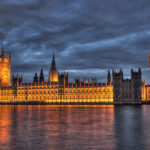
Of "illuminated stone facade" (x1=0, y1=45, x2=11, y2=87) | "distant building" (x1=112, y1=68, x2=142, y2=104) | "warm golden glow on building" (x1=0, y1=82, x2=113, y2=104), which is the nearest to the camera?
"distant building" (x1=112, y1=68, x2=142, y2=104)

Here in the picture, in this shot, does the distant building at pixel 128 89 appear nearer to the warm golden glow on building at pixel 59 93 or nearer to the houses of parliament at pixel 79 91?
the houses of parliament at pixel 79 91

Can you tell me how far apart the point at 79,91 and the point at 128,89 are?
88.1ft

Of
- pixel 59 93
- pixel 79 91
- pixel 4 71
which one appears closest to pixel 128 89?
pixel 79 91

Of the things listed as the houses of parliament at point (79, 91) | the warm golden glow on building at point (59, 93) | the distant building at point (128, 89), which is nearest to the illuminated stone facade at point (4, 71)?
the houses of parliament at point (79, 91)

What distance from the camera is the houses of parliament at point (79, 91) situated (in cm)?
10894

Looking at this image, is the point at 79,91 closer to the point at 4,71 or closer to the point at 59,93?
the point at 59,93

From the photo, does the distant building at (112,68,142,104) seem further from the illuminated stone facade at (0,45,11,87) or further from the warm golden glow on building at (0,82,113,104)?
the illuminated stone facade at (0,45,11,87)

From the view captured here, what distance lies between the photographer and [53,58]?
166 meters

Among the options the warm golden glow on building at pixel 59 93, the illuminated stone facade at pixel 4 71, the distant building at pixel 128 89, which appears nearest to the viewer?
the distant building at pixel 128 89

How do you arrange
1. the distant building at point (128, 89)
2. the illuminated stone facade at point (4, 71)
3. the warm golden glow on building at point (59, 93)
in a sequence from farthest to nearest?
1. the illuminated stone facade at point (4, 71)
2. the warm golden glow on building at point (59, 93)
3. the distant building at point (128, 89)

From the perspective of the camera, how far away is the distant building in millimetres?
106625

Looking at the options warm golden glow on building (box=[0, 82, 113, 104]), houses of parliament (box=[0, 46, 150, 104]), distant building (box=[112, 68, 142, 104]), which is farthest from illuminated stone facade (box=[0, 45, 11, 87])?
distant building (box=[112, 68, 142, 104])

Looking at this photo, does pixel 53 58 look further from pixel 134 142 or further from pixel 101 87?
pixel 134 142

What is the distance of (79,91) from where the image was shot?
12438cm
